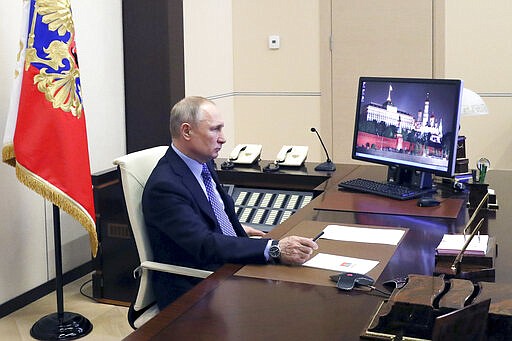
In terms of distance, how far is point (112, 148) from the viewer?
5277mm

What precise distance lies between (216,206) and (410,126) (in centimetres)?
107

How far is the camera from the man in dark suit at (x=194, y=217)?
253 centimetres

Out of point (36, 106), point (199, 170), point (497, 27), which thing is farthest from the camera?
point (497, 27)

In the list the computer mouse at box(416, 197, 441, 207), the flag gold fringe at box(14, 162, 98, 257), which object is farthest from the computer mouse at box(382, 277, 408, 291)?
the flag gold fringe at box(14, 162, 98, 257)

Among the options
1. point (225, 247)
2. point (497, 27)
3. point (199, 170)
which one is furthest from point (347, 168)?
point (497, 27)

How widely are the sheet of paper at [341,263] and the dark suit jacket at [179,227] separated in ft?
0.69

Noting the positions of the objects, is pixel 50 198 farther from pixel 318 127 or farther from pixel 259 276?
pixel 318 127

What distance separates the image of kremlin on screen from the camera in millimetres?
3469

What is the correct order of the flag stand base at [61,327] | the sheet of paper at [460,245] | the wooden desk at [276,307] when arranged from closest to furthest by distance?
the wooden desk at [276,307] → the sheet of paper at [460,245] → the flag stand base at [61,327]

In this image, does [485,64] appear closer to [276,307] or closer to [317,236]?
[317,236]

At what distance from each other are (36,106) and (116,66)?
56.4 inches

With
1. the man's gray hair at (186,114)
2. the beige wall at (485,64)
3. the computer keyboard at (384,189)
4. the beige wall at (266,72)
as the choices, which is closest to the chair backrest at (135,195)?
the man's gray hair at (186,114)

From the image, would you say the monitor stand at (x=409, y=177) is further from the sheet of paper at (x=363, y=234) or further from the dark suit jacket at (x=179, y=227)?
the dark suit jacket at (x=179, y=227)

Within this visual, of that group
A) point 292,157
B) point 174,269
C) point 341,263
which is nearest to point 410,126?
point 292,157
